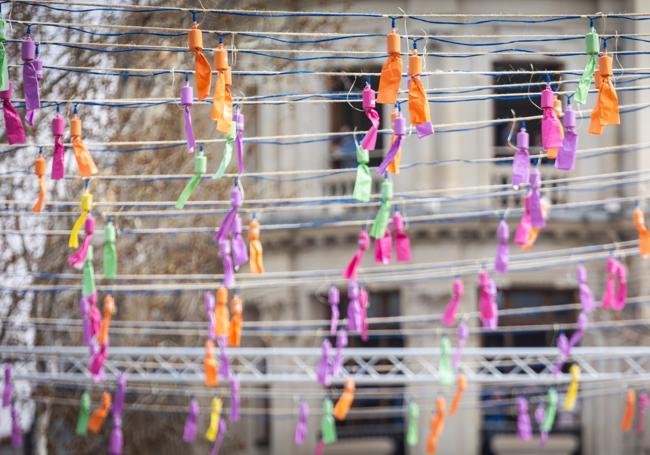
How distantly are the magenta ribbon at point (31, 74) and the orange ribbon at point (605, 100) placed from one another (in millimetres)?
2917

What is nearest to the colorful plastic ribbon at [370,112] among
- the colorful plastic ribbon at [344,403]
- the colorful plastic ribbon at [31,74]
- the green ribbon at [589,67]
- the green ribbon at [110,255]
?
the green ribbon at [589,67]

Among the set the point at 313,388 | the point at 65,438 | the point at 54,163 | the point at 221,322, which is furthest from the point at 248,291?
the point at 54,163

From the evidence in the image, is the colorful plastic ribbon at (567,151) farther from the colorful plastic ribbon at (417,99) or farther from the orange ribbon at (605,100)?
the colorful plastic ribbon at (417,99)

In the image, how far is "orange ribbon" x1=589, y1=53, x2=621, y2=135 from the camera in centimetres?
834

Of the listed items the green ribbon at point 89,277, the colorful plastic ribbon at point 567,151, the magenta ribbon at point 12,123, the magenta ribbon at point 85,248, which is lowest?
the green ribbon at point 89,277

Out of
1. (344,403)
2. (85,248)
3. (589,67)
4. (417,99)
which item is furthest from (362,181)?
(344,403)

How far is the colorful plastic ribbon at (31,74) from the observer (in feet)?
27.2

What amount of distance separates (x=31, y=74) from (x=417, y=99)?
206 centimetres

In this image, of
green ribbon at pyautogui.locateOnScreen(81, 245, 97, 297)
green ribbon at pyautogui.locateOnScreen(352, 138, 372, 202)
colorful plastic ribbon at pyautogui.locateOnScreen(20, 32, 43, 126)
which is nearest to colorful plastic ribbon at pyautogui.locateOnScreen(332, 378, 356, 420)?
green ribbon at pyautogui.locateOnScreen(81, 245, 97, 297)

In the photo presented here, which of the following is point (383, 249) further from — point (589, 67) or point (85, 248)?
point (589, 67)

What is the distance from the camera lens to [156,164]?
1778 centimetres

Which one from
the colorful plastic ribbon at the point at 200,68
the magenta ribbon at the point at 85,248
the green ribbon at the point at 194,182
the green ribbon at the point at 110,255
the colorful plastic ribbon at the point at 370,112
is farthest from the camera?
the magenta ribbon at the point at 85,248

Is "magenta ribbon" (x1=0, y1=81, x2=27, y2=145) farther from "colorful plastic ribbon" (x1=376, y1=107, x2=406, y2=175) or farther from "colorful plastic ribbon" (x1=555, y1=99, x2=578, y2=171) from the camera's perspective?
"colorful plastic ribbon" (x1=555, y1=99, x2=578, y2=171)

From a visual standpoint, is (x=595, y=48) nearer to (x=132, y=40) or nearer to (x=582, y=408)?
(x=132, y=40)
